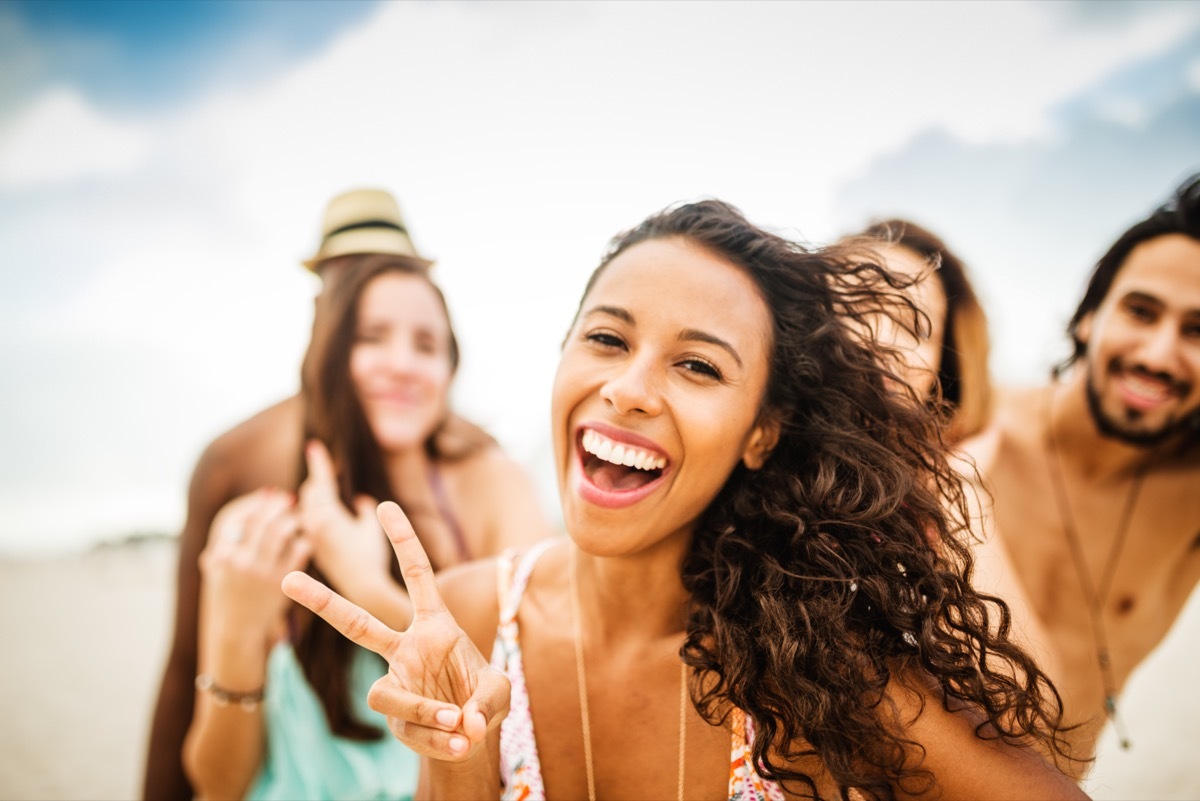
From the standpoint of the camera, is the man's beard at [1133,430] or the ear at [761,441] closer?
the ear at [761,441]

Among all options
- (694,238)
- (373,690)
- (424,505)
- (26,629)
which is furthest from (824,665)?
(26,629)

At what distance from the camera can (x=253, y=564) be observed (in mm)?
2836

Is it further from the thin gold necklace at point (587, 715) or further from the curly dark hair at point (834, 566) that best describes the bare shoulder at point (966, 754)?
the thin gold necklace at point (587, 715)

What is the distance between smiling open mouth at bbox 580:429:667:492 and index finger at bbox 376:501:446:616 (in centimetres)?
52

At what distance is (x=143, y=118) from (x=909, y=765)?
4.74 metres

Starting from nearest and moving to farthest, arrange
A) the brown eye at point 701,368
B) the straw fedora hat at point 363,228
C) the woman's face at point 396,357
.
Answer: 1. the brown eye at point 701,368
2. the woman's face at point 396,357
3. the straw fedora hat at point 363,228

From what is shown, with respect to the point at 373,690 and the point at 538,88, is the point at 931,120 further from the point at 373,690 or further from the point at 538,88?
the point at 373,690

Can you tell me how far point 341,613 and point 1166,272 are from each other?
143 inches

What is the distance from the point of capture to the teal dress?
2672 mm

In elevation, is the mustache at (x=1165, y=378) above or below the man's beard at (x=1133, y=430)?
above

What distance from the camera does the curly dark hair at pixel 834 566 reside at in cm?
158

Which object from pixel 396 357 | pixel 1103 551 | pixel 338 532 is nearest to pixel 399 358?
pixel 396 357

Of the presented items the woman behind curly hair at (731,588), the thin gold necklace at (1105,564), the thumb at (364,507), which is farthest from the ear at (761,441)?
the thin gold necklace at (1105,564)

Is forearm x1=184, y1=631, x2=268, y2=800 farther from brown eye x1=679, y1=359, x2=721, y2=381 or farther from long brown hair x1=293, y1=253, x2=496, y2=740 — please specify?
brown eye x1=679, y1=359, x2=721, y2=381
